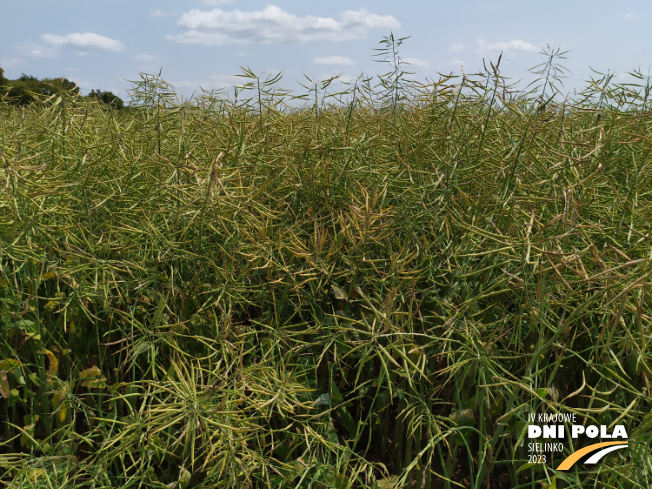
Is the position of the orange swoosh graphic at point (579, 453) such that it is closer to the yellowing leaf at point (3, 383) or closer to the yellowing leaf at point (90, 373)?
the yellowing leaf at point (90, 373)

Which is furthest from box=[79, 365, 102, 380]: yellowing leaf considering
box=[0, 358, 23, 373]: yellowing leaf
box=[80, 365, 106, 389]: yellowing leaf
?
box=[0, 358, 23, 373]: yellowing leaf

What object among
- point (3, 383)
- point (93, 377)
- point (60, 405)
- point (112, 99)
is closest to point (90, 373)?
point (93, 377)

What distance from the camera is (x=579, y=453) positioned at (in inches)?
62.8

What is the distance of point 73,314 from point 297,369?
76cm

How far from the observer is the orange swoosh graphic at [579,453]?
1.56 m

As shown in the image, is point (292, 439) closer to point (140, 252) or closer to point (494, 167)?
point (140, 252)

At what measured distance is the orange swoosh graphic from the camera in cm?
156

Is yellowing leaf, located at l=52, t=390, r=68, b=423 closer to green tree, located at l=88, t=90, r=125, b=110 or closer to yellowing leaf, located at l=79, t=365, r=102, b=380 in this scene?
yellowing leaf, located at l=79, t=365, r=102, b=380

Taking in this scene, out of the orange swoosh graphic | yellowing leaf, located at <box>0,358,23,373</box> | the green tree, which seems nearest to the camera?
the orange swoosh graphic

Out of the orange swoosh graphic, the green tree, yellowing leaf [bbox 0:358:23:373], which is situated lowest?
the orange swoosh graphic

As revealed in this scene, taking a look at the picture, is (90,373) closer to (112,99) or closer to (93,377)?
(93,377)

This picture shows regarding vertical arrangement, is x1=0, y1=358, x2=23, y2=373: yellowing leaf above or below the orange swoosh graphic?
above

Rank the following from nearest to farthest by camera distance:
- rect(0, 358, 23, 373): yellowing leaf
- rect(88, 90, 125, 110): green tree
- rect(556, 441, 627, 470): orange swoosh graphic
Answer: rect(556, 441, 627, 470): orange swoosh graphic < rect(0, 358, 23, 373): yellowing leaf < rect(88, 90, 125, 110): green tree

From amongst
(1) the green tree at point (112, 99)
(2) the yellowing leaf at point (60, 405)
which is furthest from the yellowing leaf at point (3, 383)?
(1) the green tree at point (112, 99)
